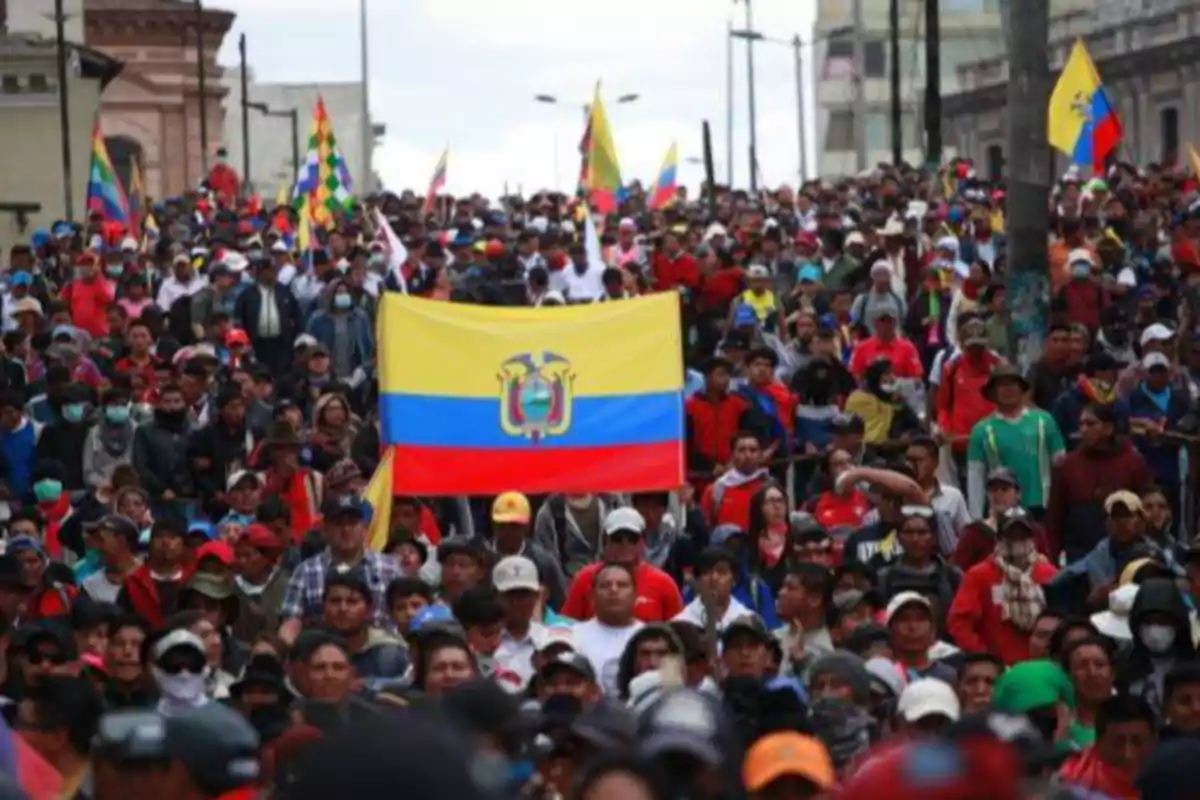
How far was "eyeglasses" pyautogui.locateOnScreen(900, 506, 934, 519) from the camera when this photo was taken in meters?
17.1

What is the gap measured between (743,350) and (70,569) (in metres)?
7.20

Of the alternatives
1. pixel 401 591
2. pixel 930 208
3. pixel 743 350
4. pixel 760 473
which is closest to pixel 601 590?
pixel 401 591

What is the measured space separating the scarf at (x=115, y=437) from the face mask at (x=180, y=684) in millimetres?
9665

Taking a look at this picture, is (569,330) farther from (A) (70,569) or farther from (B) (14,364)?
(B) (14,364)

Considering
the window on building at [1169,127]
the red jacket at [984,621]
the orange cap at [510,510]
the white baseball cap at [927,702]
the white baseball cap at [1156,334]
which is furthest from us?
the window on building at [1169,127]

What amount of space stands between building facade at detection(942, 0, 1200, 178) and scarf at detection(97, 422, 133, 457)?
46.3 meters

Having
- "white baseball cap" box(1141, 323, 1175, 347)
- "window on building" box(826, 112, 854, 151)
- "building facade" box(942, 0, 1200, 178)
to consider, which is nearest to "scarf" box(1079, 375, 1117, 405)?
"white baseball cap" box(1141, 323, 1175, 347)

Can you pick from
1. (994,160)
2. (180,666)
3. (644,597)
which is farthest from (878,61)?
(180,666)

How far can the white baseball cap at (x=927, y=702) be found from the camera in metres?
11.5

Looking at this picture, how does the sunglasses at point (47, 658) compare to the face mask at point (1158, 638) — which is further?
the sunglasses at point (47, 658)

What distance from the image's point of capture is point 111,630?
45.5 feet

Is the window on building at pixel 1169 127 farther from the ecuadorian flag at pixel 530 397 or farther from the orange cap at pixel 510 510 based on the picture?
the orange cap at pixel 510 510

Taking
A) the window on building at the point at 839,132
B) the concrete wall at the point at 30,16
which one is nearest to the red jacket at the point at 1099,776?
the concrete wall at the point at 30,16

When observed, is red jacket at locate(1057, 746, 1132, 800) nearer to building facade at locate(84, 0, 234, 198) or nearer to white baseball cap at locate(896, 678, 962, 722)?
white baseball cap at locate(896, 678, 962, 722)
